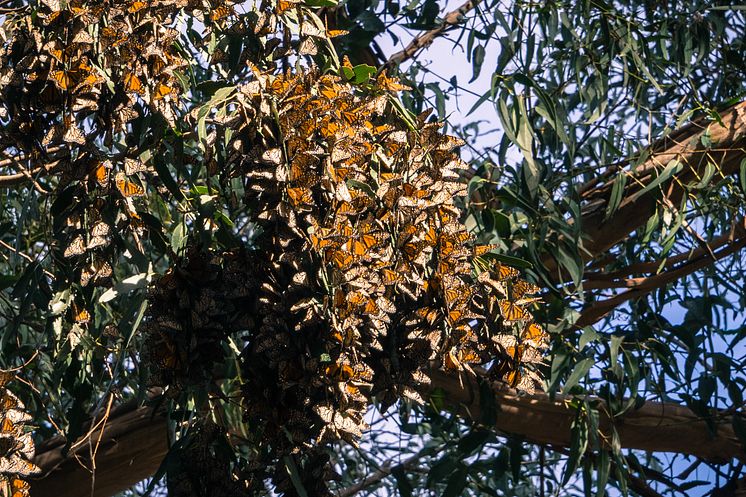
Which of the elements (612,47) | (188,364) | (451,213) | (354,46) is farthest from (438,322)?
(612,47)

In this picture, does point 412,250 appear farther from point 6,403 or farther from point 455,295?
point 6,403

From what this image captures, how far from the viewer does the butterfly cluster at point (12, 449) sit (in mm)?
1068

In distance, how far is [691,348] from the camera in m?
1.80

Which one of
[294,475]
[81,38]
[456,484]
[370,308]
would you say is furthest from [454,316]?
[456,484]

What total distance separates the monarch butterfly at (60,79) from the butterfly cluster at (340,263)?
168mm

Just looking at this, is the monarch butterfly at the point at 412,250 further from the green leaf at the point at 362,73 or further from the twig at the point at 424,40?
the twig at the point at 424,40

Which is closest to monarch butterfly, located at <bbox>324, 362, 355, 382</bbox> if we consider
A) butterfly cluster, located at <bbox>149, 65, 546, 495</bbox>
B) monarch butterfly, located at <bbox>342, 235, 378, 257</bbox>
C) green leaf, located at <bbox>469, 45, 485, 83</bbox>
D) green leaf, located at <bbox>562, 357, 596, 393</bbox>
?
butterfly cluster, located at <bbox>149, 65, 546, 495</bbox>

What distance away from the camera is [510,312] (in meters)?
1.19

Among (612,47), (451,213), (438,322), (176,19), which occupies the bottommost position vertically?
(438,322)

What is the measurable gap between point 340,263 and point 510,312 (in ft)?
0.95

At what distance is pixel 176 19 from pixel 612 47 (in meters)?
0.93

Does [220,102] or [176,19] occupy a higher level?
[176,19]

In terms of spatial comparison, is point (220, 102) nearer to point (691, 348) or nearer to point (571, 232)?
point (571, 232)

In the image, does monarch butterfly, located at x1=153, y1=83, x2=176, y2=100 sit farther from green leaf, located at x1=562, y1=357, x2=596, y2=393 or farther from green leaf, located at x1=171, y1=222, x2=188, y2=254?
green leaf, located at x1=562, y1=357, x2=596, y2=393
